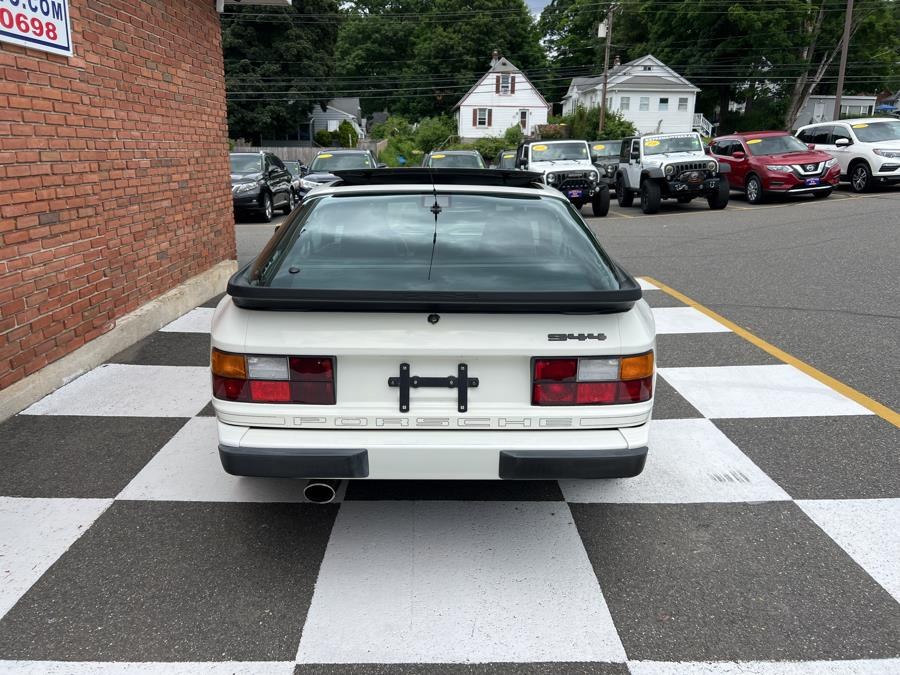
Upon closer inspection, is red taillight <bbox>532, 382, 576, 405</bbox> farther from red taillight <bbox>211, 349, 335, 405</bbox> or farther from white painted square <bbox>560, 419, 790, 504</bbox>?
white painted square <bbox>560, 419, 790, 504</bbox>

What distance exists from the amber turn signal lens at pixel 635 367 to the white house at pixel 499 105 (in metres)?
63.3

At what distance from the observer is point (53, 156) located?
210 inches

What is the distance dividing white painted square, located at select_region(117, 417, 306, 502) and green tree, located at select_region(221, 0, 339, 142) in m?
54.9

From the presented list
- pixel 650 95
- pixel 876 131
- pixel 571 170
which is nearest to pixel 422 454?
pixel 571 170

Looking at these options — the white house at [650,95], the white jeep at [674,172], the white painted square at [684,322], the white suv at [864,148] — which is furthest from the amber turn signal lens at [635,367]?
the white house at [650,95]

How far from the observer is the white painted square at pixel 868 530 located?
3.14 metres

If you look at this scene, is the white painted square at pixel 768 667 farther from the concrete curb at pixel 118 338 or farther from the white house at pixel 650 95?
the white house at pixel 650 95

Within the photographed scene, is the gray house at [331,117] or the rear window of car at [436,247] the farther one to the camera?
the gray house at [331,117]

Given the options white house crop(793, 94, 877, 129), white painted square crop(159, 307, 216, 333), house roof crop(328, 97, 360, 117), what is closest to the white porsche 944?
white painted square crop(159, 307, 216, 333)

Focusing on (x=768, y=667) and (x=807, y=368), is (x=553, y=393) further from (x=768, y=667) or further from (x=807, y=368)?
(x=807, y=368)

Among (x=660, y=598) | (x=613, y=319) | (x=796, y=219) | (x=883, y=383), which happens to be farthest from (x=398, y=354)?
(x=796, y=219)

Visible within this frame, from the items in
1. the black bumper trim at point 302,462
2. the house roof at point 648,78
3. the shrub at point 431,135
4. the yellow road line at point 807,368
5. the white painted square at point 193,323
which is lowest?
the white painted square at point 193,323

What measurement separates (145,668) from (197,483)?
1.48 meters

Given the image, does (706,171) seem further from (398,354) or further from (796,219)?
(398,354)
